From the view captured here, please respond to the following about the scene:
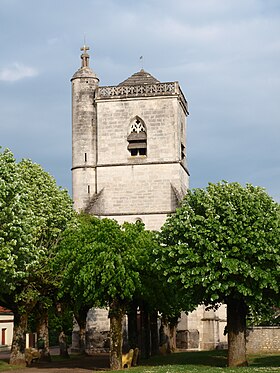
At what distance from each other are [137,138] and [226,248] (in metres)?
27.7

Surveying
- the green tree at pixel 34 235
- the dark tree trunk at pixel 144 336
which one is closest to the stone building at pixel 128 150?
the dark tree trunk at pixel 144 336

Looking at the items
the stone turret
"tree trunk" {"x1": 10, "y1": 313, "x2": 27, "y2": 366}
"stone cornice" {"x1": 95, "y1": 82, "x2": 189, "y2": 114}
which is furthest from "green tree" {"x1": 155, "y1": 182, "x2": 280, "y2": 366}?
"stone cornice" {"x1": 95, "y1": 82, "x2": 189, "y2": 114}

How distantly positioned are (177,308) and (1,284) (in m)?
14.0

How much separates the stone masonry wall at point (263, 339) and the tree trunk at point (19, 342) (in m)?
14.8

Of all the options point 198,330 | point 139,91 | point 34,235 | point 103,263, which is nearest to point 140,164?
point 139,91

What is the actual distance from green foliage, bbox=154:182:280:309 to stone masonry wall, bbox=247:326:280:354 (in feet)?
45.8

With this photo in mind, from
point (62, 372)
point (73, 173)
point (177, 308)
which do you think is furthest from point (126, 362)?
point (73, 173)

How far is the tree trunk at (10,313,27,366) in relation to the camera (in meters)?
35.5

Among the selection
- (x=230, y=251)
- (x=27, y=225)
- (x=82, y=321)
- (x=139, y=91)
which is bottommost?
(x=82, y=321)

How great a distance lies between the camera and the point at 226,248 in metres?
29.3

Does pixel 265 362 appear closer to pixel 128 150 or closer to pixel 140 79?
pixel 128 150

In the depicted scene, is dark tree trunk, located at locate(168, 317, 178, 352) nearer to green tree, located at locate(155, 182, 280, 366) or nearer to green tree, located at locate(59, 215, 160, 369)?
green tree, located at locate(59, 215, 160, 369)

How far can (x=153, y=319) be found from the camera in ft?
143

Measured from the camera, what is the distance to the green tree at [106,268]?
31.2 metres
